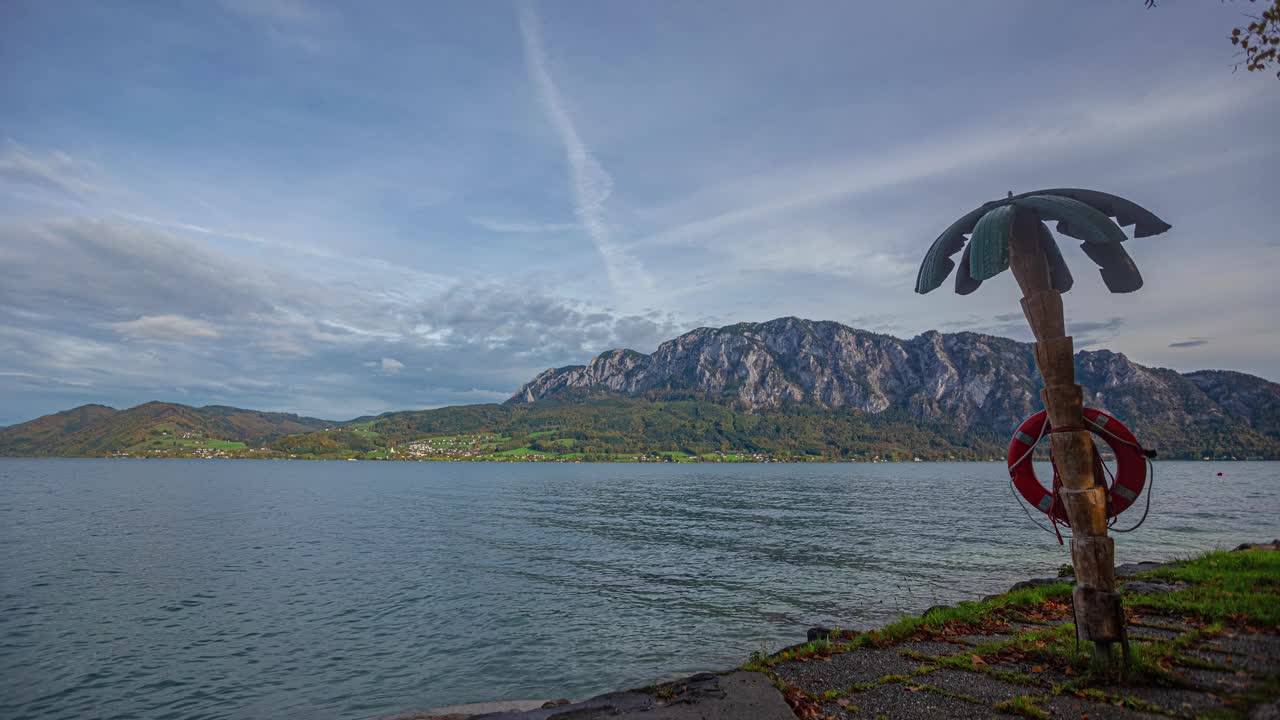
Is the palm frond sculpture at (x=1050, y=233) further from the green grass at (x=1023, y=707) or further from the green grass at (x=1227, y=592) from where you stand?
the green grass at (x=1227, y=592)

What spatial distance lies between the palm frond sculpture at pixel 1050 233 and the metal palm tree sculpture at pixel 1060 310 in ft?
0.05

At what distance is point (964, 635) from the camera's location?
1198 centimetres

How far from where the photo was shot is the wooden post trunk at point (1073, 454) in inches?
312

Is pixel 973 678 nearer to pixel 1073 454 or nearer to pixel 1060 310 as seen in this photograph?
pixel 1073 454

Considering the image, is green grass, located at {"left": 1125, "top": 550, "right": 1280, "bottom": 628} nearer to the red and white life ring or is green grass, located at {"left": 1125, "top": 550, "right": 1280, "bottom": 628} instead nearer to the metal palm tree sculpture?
the red and white life ring

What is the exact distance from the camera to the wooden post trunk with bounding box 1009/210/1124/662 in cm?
791

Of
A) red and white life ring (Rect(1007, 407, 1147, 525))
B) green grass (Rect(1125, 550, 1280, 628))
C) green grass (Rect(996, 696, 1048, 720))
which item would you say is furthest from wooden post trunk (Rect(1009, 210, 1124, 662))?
green grass (Rect(1125, 550, 1280, 628))

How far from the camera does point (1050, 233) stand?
30.8 ft

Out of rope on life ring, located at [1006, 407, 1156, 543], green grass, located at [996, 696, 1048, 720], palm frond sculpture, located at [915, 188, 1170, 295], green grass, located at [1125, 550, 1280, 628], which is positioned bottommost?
green grass, located at [1125, 550, 1280, 628]

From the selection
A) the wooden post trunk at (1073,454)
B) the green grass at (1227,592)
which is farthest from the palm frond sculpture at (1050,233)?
the green grass at (1227,592)

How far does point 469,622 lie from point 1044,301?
2014cm

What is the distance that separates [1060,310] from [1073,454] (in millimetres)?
2149

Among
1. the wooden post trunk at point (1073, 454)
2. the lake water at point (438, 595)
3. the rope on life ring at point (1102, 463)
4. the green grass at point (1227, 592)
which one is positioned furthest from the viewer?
the lake water at point (438, 595)

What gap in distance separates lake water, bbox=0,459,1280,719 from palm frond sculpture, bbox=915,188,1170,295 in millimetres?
12358
